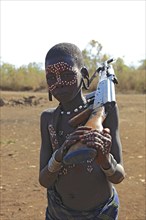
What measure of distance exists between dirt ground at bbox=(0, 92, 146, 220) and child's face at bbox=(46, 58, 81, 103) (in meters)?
2.76

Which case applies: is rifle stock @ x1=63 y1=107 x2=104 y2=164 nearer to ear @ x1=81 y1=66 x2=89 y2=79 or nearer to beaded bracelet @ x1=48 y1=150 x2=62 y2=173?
beaded bracelet @ x1=48 y1=150 x2=62 y2=173

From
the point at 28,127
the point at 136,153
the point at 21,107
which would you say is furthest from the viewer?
the point at 21,107

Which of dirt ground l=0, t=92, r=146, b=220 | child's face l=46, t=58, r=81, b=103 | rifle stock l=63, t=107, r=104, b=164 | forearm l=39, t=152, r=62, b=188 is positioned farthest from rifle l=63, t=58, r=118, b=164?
dirt ground l=0, t=92, r=146, b=220

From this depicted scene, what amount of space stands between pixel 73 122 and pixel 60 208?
62cm

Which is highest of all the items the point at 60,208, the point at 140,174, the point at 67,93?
the point at 67,93

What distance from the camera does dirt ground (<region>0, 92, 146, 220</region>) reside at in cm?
460

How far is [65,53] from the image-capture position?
192 centimetres

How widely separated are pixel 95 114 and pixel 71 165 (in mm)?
487

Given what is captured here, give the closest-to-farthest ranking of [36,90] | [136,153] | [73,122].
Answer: [73,122] < [136,153] < [36,90]

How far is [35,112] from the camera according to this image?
1379 cm

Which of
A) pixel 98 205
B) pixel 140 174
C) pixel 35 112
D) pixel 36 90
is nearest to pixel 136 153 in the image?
pixel 140 174

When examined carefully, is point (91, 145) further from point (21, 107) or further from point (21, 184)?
point (21, 107)

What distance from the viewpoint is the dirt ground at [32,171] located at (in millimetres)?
4598

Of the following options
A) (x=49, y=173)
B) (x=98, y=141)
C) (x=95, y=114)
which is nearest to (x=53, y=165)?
(x=49, y=173)
